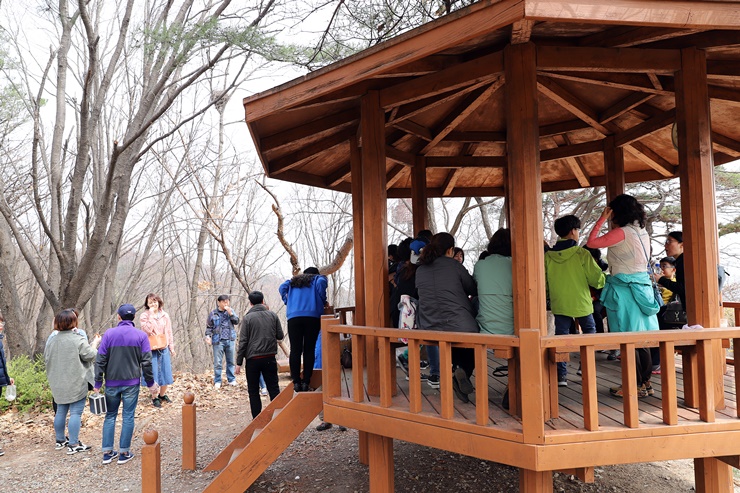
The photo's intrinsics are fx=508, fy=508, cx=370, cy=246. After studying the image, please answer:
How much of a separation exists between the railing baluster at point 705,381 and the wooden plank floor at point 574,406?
3.3 inches

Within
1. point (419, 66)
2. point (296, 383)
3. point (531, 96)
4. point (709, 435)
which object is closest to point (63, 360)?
point (296, 383)

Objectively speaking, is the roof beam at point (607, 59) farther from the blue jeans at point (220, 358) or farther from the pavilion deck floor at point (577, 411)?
the blue jeans at point (220, 358)

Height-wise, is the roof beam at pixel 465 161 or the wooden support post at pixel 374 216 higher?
the roof beam at pixel 465 161

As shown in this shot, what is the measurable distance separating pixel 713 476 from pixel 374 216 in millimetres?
3482

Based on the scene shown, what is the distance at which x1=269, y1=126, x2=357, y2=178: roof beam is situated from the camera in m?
6.34

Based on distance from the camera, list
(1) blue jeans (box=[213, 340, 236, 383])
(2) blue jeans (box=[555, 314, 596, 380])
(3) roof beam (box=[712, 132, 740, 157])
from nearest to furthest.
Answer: (2) blue jeans (box=[555, 314, 596, 380]) < (3) roof beam (box=[712, 132, 740, 157]) < (1) blue jeans (box=[213, 340, 236, 383])

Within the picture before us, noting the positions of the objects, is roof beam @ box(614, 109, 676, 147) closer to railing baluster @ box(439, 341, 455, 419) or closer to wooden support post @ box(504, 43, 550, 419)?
wooden support post @ box(504, 43, 550, 419)

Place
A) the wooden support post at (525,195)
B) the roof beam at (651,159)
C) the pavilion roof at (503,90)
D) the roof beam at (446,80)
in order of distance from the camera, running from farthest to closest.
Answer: the roof beam at (651,159) → the roof beam at (446,80) → the wooden support post at (525,195) → the pavilion roof at (503,90)

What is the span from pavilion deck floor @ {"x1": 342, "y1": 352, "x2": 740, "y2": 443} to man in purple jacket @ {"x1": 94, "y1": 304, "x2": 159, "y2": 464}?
125 inches

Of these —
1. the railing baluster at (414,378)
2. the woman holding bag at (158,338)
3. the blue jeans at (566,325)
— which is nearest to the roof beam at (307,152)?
the railing baluster at (414,378)

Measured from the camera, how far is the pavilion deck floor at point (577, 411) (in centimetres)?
342

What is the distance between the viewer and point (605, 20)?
10.1 ft

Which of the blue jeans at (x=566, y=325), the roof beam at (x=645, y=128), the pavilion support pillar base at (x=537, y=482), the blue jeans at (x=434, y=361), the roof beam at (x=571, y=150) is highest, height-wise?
the roof beam at (x=571, y=150)

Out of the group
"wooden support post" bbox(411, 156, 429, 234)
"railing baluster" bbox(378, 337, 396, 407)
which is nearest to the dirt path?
"railing baluster" bbox(378, 337, 396, 407)
